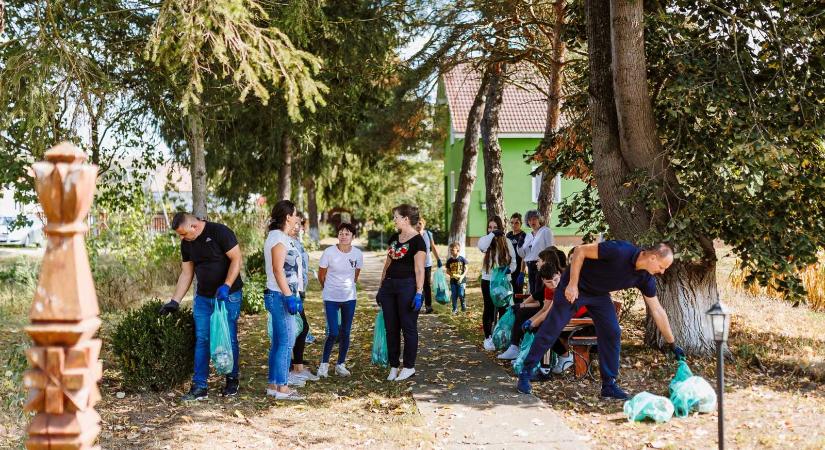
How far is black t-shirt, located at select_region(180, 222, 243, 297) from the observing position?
688 centimetres

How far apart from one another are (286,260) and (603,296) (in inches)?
125

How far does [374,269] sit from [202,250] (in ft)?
52.3

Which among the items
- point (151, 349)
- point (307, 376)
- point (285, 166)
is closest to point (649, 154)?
point (307, 376)

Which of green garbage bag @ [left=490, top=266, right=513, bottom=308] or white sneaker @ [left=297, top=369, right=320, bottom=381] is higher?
green garbage bag @ [left=490, top=266, right=513, bottom=308]

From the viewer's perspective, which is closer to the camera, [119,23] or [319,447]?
[319,447]

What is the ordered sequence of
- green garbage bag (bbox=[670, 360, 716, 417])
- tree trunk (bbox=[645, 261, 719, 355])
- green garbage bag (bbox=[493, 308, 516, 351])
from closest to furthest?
green garbage bag (bbox=[670, 360, 716, 417]) < tree trunk (bbox=[645, 261, 719, 355]) < green garbage bag (bbox=[493, 308, 516, 351])

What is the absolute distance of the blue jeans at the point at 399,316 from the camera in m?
7.75

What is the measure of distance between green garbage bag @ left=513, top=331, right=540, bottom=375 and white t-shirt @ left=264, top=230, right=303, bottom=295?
2434mm

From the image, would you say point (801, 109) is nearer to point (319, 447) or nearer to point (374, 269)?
point (319, 447)

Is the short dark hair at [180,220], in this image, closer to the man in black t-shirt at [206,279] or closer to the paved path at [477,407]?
the man in black t-shirt at [206,279]

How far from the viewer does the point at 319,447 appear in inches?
225

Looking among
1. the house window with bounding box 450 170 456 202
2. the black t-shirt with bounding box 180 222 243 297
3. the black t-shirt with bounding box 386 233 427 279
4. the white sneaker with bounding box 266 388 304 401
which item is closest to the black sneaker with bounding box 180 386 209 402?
the white sneaker with bounding box 266 388 304 401

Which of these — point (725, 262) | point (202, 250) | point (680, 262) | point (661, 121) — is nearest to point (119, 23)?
point (202, 250)

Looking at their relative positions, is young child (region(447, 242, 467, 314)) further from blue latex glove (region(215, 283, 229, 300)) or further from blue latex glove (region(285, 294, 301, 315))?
blue latex glove (region(215, 283, 229, 300))
